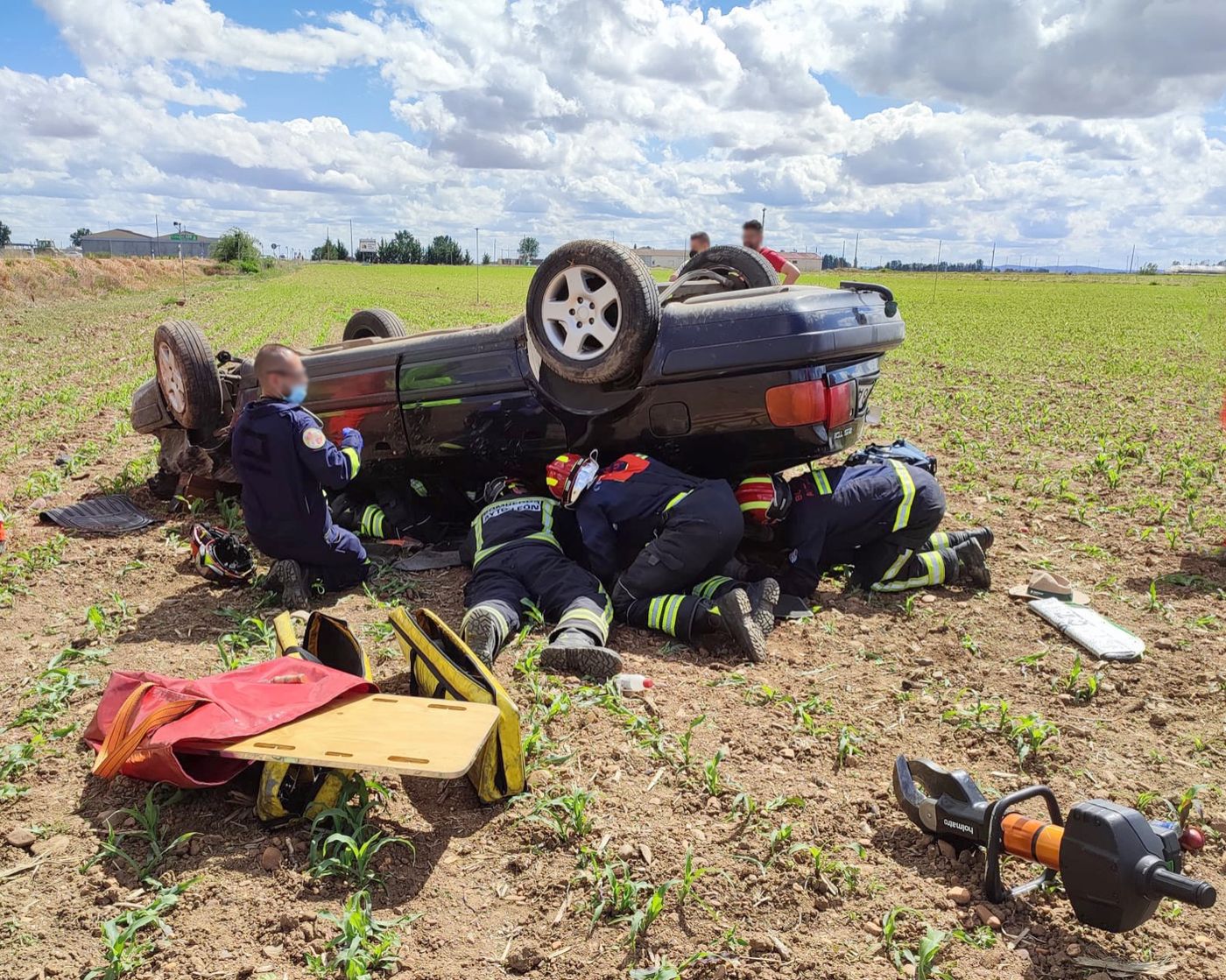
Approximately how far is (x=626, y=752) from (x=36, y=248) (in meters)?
61.7

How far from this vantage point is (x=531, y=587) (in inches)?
168

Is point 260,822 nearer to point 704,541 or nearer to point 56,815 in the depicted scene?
point 56,815

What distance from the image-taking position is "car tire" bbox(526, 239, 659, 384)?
4.23m

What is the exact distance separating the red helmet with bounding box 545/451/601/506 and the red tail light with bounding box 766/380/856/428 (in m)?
0.89

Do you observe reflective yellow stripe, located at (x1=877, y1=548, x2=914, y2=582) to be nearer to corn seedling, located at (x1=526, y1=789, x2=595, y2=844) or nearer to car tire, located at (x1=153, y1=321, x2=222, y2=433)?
corn seedling, located at (x1=526, y1=789, x2=595, y2=844)

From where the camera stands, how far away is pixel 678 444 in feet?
15.1

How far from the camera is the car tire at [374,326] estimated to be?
6730 millimetres

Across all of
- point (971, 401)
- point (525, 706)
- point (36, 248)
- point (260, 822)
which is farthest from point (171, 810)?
point (36, 248)

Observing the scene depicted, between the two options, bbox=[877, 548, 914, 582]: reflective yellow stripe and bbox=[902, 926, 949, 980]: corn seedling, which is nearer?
bbox=[902, 926, 949, 980]: corn seedling

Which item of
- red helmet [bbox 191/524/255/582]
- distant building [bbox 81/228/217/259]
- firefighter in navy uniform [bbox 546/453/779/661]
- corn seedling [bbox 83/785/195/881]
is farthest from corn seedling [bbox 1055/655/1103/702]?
distant building [bbox 81/228/217/259]

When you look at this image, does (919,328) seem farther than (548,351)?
Yes

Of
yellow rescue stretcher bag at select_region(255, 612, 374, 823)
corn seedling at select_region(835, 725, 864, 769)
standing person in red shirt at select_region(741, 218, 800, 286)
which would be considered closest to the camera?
yellow rescue stretcher bag at select_region(255, 612, 374, 823)

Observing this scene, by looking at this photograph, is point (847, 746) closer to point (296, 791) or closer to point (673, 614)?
point (673, 614)

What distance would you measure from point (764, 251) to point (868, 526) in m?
5.27
